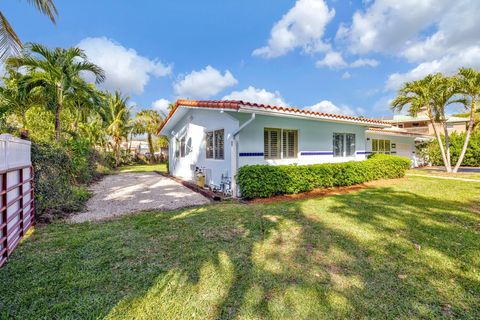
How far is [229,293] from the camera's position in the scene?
2.93 m

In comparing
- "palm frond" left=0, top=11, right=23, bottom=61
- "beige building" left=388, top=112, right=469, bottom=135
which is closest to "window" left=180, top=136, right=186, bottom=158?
"palm frond" left=0, top=11, right=23, bottom=61

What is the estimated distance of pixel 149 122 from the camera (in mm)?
31328

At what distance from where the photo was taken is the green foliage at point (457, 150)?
20.5 metres

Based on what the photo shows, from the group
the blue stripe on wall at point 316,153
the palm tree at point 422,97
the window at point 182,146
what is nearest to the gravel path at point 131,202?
the window at point 182,146

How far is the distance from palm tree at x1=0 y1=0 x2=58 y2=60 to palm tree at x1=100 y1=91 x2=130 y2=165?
21.2 metres

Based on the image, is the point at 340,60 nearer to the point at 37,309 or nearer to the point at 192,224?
the point at 192,224

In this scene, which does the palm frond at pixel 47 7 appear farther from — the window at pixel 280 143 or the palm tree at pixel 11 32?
the window at pixel 280 143

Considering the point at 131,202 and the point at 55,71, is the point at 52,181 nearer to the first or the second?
the point at 131,202

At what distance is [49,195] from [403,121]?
142 ft

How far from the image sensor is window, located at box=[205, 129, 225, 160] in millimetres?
10008

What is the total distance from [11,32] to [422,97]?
18854mm

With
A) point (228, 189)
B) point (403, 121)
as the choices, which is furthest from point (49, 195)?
point (403, 121)

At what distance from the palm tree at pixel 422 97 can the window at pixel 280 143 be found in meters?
9.41

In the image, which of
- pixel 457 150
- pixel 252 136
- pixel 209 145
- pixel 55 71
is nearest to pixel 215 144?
pixel 209 145
